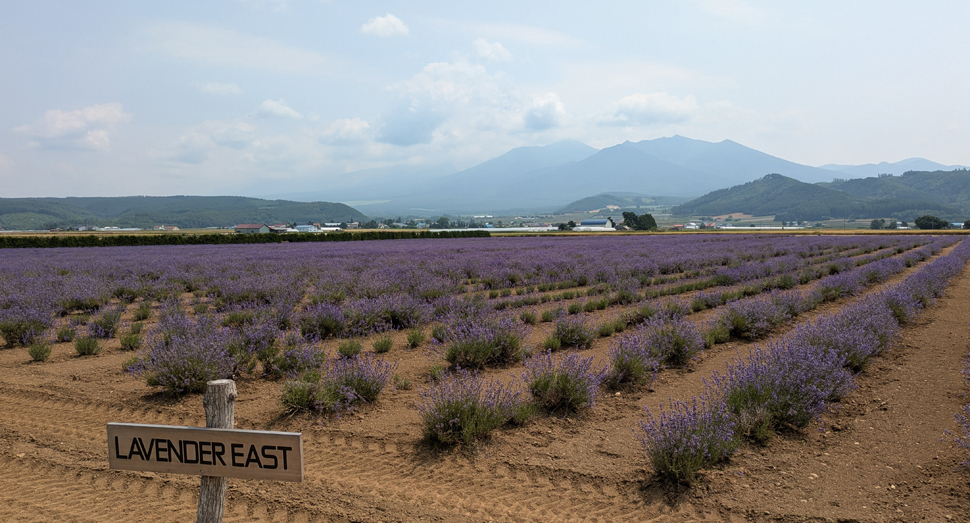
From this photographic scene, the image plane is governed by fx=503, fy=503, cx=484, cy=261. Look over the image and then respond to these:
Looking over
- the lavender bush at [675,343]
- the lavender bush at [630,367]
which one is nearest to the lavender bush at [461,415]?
the lavender bush at [630,367]

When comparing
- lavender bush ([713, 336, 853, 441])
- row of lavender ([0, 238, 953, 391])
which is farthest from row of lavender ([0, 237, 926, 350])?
lavender bush ([713, 336, 853, 441])

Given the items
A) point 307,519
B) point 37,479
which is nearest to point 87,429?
point 37,479

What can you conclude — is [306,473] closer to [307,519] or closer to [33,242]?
[307,519]

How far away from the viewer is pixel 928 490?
371 centimetres

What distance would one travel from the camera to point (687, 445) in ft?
12.7

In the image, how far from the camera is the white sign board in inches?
97.7

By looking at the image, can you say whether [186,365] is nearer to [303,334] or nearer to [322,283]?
[303,334]

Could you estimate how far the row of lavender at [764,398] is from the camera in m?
3.93

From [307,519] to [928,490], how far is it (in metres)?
4.53

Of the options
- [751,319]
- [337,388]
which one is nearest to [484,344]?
[337,388]

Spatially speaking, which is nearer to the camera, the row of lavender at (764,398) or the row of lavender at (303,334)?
the row of lavender at (764,398)

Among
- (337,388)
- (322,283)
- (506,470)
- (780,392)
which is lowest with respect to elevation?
(506,470)

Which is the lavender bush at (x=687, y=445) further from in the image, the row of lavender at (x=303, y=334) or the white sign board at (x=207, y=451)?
the row of lavender at (x=303, y=334)

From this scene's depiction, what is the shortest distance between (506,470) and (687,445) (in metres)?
1.45
